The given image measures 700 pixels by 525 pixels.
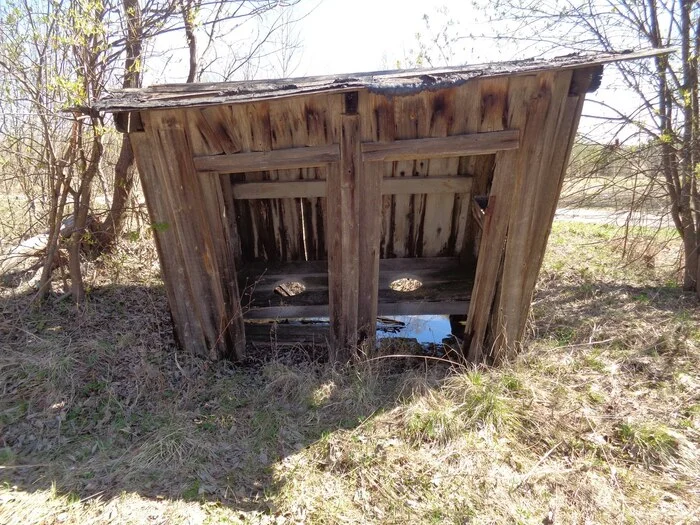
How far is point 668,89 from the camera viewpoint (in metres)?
5.32

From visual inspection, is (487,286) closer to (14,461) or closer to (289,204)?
(289,204)

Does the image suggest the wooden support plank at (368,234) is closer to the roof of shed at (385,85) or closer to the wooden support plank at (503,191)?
the roof of shed at (385,85)

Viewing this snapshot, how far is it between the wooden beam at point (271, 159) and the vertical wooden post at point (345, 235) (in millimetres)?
123

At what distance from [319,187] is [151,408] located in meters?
3.04

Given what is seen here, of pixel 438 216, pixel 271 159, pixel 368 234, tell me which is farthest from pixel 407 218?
pixel 271 159

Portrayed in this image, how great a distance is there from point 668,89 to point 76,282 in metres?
8.08

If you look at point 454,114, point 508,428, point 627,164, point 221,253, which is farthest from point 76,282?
point 627,164

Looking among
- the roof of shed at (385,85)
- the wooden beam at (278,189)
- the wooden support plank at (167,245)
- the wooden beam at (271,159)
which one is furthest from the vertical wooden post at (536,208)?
the wooden support plank at (167,245)

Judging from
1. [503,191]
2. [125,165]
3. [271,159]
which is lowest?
[503,191]

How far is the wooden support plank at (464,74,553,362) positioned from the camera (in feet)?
10.5

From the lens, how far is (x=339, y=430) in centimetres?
334

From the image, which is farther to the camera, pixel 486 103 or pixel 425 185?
pixel 425 185

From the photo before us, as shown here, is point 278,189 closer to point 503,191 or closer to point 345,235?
point 345,235

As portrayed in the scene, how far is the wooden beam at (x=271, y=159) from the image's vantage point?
3416 mm
